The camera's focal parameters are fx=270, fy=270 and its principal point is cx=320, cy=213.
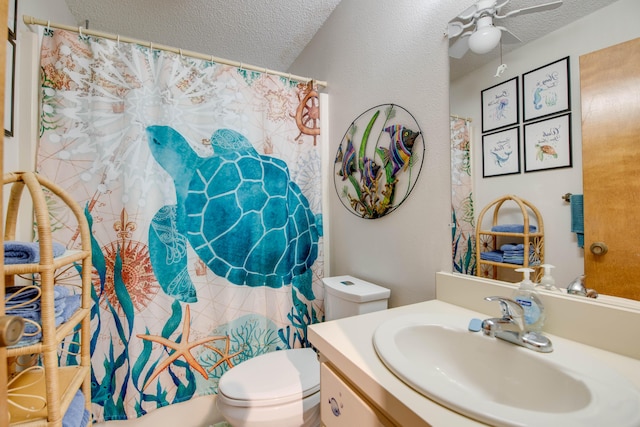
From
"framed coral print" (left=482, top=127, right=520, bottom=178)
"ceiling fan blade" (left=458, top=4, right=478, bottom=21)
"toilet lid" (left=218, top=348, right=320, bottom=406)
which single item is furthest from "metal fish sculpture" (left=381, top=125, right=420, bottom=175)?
"toilet lid" (left=218, top=348, right=320, bottom=406)

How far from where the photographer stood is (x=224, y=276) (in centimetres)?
145

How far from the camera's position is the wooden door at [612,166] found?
615 millimetres

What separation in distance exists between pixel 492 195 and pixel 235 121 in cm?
127

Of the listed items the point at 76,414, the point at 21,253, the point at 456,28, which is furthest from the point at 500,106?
the point at 76,414

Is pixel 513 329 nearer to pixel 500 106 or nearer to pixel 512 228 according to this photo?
pixel 512 228

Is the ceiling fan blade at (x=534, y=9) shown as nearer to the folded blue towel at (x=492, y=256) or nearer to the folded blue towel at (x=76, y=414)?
the folded blue towel at (x=492, y=256)

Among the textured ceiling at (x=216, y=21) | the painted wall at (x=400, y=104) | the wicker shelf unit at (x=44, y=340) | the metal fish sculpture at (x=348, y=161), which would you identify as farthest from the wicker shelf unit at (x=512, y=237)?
the textured ceiling at (x=216, y=21)

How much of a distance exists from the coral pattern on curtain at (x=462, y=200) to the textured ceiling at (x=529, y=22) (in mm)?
189

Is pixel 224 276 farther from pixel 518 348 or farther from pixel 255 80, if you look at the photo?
pixel 518 348

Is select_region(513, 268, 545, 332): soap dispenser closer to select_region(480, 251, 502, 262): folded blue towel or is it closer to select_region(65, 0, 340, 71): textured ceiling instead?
select_region(480, 251, 502, 262): folded blue towel

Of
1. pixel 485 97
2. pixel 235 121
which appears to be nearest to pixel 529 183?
pixel 485 97

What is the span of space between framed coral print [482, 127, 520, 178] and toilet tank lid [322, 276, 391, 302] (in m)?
0.64

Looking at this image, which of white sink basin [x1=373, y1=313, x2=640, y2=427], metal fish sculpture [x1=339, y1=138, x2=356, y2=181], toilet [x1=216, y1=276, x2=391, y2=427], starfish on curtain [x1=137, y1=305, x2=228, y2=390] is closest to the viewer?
white sink basin [x1=373, y1=313, x2=640, y2=427]

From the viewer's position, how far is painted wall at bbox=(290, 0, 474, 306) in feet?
3.37
